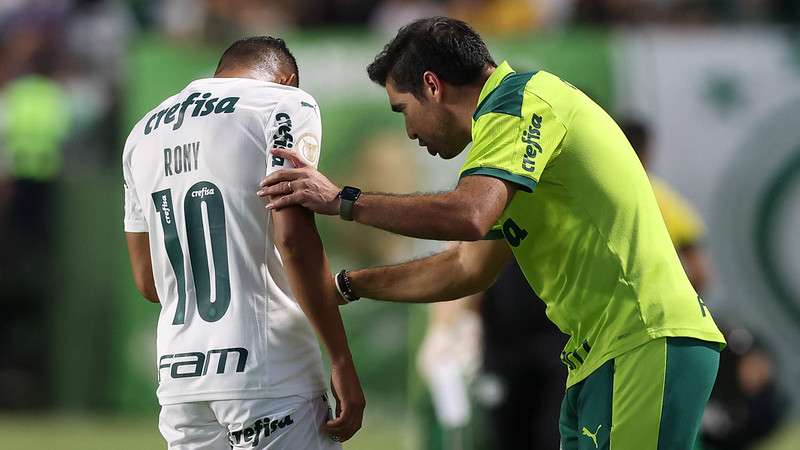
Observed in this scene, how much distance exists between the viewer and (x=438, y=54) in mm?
4238

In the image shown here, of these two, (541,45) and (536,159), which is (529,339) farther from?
(541,45)

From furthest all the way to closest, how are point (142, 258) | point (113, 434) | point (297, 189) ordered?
1. point (113, 434)
2. point (142, 258)
3. point (297, 189)

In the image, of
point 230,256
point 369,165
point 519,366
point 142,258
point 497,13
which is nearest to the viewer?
point 230,256

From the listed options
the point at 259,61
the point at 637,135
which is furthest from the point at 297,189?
the point at 637,135

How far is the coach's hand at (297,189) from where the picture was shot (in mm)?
3891

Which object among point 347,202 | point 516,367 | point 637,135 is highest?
point 347,202

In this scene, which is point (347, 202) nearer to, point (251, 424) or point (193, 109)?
point (193, 109)

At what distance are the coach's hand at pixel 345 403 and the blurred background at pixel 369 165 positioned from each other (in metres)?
5.81

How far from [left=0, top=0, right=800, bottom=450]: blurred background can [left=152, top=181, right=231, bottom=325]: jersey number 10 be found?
5.90 m

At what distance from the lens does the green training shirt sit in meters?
4.02

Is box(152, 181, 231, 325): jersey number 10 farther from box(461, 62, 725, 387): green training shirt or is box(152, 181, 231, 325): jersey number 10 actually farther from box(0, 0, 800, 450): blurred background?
box(0, 0, 800, 450): blurred background

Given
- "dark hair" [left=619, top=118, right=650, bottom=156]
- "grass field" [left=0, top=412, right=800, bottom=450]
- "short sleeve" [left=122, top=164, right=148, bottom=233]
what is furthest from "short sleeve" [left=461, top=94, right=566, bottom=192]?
"grass field" [left=0, top=412, right=800, bottom=450]

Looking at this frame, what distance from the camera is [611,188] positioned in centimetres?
409

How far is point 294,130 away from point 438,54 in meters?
0.56
